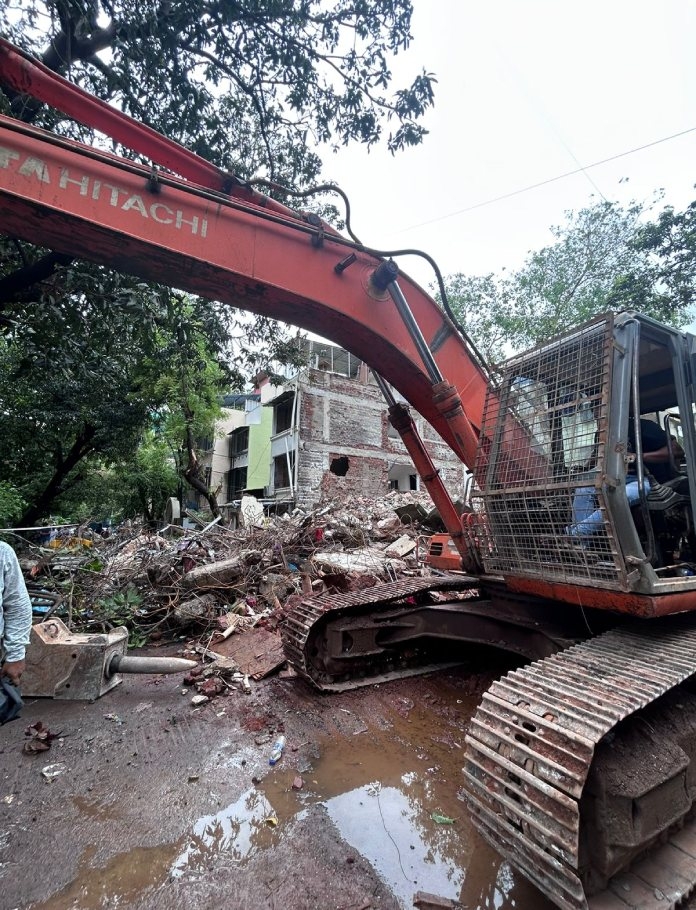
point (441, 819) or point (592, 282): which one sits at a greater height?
point (592, 282)

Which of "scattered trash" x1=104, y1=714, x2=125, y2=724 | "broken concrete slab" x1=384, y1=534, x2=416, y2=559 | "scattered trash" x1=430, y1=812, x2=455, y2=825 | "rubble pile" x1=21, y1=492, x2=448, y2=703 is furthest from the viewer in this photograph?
"broken concrete slab" x1=384, y1=534, x2=416, y2=559

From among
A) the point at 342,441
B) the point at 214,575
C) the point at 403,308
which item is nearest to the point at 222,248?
the point at 403,308

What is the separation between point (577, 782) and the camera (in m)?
1.65

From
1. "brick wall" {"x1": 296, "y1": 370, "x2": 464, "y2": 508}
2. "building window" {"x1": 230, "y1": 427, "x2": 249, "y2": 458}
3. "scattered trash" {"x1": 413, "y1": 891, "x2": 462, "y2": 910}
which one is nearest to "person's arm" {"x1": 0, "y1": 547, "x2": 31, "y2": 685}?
"scattered trash" {"x1": 413, "y1": 891, "x2": 462, "y2": 910}

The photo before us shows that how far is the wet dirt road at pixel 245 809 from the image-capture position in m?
2.04

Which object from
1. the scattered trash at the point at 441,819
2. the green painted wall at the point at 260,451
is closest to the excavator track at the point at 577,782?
the scattered trash at the point at 441,819

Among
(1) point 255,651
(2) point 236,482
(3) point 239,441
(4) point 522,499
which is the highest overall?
(3) point 239,441

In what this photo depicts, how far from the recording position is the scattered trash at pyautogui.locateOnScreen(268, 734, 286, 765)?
2.98 metres

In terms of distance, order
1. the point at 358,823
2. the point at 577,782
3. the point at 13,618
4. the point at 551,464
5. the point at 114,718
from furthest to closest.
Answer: the point at 114,718 → the point at 551,464 → the point at 13,618 → the point at 358,823 → the point at 577,782

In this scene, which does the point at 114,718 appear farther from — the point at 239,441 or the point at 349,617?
the point at 239,441

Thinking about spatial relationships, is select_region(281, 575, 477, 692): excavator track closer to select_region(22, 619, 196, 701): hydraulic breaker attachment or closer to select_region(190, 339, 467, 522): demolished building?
select_region(22, 619, 196, 701): hydraulic breaker attachment

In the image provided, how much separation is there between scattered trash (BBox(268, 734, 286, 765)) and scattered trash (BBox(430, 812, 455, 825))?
106 centimetres

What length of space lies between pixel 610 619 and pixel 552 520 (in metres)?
1.08

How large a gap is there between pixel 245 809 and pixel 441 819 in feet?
3.59
